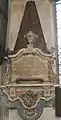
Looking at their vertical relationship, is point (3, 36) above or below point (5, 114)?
above

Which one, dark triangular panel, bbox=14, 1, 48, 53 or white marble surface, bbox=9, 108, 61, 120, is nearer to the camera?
white marble surface, bbox=9, 108, 61, 120

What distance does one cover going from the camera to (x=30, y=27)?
5.40 metres

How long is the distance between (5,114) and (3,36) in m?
1.51

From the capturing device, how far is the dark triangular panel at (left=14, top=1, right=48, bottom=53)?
529 centimetres

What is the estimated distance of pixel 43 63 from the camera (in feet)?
16.7

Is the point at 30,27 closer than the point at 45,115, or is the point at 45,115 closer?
the point at 45,115

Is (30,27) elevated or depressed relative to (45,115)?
elevated

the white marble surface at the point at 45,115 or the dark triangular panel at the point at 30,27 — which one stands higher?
the dark triangular panel at the point at 30,27

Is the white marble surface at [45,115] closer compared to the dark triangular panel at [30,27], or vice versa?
the white marble surface at [45,115]

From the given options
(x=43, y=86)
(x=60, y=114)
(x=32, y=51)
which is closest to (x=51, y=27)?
(x=32, y=51)

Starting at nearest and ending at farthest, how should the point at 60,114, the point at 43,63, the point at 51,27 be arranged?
the point at 60,114 < the point at 43,63 < the point at 51,27

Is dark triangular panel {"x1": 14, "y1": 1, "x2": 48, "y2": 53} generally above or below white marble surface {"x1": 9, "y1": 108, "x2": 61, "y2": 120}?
above

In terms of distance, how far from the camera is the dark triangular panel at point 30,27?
5.29m

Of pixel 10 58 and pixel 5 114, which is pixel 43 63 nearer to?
pixel 10 58
